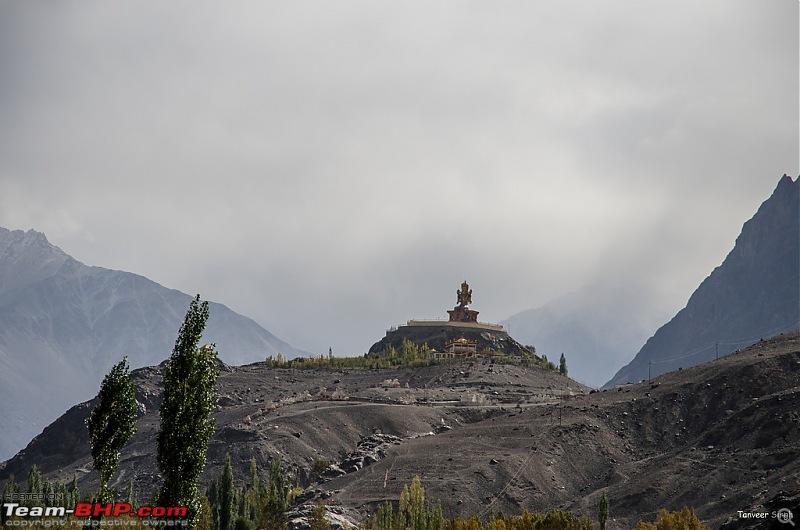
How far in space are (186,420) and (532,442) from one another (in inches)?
2235

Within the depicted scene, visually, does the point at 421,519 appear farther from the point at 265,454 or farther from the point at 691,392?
the point at 691,392

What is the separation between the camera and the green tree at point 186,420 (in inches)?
2039

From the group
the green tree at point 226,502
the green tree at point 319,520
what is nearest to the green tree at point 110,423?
the green tree at point 226,502

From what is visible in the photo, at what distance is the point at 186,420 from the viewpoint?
52.2 meters

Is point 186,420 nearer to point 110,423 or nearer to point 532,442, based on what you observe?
point 110,423

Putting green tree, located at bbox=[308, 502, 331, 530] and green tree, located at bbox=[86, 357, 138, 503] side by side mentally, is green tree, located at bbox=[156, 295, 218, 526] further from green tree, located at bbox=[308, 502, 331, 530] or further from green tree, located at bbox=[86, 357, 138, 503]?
green tree, located at bbox=[308, 502, 331, 530]

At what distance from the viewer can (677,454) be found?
94.9m

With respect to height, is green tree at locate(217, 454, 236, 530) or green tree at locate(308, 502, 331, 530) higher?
green tree at locate(217, 454, 236, 530)

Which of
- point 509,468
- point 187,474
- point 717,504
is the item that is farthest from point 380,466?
point 187,474

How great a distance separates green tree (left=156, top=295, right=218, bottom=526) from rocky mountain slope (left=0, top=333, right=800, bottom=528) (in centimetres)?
3407

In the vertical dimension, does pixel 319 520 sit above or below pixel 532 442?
below

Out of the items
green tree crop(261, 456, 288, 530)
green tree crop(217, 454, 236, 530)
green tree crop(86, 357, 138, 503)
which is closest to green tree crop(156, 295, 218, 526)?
green tree crop(86, 357, 138, 503)

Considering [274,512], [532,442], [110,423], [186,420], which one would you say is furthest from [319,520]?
[532,442]

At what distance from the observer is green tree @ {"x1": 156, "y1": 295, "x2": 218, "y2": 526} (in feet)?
170
